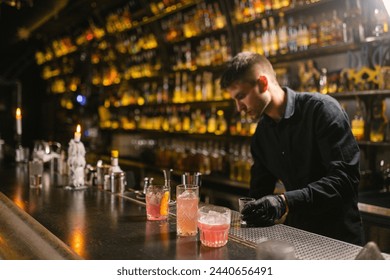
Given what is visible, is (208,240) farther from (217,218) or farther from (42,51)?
(42,51)

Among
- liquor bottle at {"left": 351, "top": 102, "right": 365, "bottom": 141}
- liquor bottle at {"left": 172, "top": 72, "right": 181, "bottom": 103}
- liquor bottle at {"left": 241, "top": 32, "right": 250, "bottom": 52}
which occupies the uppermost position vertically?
liquor bottle at {"left": 241, "top": 32, "right": 250, "bottom": 52}

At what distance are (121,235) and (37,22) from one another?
471 cm

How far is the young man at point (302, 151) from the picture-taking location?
1.67 m

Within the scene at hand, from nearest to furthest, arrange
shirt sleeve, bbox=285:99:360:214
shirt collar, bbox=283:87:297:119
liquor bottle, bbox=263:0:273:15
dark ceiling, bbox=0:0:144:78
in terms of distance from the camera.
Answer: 1. shirt sleeve, bbox=285:99:360:214
2. shirt collar, bbox=283:87:297:119
3. liquor bottle, bbox=263:0:273:15
4. dark ceiling, bbox=0:0:144:78

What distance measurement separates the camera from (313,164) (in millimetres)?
1880

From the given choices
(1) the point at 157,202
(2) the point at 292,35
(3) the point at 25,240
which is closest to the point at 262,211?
(1) the point at 157,202

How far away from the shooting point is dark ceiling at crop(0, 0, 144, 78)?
5191 millimetres

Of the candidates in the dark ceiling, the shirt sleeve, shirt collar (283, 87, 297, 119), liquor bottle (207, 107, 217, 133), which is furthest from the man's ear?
the dark ceiling

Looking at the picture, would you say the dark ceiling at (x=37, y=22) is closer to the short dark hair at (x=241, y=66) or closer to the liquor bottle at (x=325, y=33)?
the liquor bottle at (x=325, y=33)

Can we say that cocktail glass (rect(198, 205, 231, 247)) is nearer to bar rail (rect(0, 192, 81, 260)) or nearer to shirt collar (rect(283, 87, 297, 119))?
bar rail (rect(0, 192, 81, 260))

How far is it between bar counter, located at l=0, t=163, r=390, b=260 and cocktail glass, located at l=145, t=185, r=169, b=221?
0.03 metres

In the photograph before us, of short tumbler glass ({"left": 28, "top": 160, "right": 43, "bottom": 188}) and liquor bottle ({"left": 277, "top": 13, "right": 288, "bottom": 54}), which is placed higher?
liquor bottle ({"left": 277, "top": 13, "right": 288, "bottom": 54})

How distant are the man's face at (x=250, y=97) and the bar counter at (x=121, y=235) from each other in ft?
1.65

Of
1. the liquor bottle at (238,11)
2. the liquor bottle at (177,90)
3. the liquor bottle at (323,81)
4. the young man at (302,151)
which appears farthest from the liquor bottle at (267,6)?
the young man at (302,151)
